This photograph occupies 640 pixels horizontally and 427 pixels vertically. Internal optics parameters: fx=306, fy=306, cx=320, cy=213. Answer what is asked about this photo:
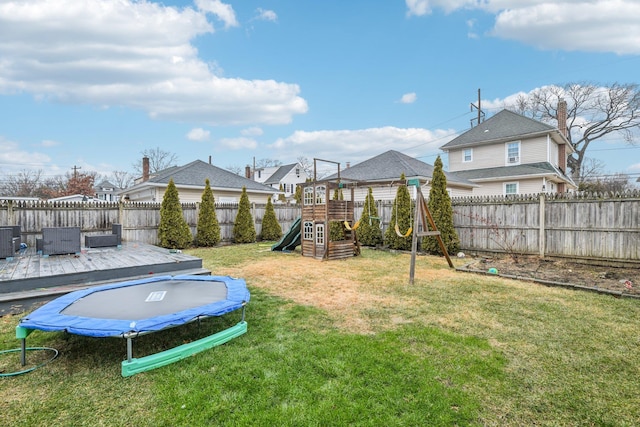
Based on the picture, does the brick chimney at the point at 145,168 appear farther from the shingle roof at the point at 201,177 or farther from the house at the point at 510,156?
the house at the point at 510,156

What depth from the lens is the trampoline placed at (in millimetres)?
2557

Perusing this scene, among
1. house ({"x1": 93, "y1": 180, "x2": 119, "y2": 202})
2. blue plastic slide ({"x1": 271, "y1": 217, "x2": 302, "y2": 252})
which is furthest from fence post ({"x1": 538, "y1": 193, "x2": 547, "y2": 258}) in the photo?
house ({"x1": 93, "y1": 180, "x2": 119, "y2": 202})

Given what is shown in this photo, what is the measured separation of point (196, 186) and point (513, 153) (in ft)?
57.3

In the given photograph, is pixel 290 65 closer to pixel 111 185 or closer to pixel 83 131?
pixel 83 131

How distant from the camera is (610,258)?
23.4 feet

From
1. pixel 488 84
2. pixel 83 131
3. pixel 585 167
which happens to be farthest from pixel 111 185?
pixel 585 167

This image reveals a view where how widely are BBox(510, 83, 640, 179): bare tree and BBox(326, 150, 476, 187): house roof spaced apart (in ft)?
51.6

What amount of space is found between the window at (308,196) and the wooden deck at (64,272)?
4.31 m

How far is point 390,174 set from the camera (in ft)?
49.0

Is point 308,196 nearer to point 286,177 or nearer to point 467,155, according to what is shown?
point 467,155

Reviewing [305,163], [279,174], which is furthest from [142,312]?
[305,163]

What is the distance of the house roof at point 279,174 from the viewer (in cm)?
3617

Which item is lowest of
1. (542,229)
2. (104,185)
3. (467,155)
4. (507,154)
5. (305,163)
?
(542,229)

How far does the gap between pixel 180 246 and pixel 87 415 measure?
9.29 m
